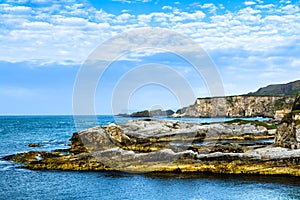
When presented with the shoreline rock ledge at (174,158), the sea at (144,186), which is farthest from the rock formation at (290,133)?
the sea at (144,186)

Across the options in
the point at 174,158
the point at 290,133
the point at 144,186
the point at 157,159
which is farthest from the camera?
the point at 290,133

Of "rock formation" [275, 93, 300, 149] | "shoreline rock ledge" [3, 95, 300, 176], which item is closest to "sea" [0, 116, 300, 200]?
"shoreline rock ledge" [3, 95, 300, 176]

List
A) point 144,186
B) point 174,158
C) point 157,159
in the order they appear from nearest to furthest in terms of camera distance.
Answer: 1. point 144,186
2. point 174,158
3. point 157,159

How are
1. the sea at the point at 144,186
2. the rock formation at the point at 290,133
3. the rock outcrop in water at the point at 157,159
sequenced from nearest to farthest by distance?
1. the sea at the point at 144,186
2. the rock outcrop in water at the point at 157,159
3. the rock formation at the point at 290,133

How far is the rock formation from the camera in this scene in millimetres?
48700

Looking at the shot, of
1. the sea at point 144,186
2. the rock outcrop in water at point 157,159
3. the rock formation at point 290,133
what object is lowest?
the sea at point 144,186

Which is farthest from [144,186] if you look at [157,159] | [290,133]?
[290,133]

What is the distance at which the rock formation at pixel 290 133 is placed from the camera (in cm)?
4870

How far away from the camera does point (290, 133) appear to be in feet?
167

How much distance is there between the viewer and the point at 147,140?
8225 cm

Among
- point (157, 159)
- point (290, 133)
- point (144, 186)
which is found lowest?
point (144, 186)

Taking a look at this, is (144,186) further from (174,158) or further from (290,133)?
(290,133)

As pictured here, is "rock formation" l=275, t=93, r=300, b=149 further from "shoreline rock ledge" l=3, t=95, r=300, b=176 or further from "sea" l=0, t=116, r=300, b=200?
"sea" l=0, t=116, r=300, b=200

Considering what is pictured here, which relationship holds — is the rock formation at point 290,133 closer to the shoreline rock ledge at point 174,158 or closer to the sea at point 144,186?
the shoreline rock ledge at point 174,158
